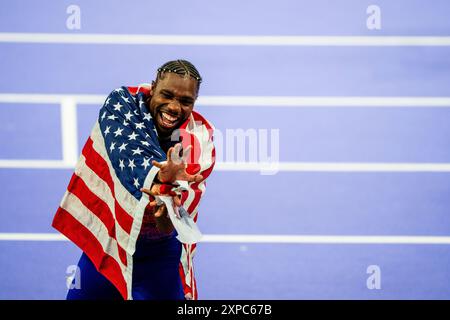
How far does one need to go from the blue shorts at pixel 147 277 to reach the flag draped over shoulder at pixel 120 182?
6cm

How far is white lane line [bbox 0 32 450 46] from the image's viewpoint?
4.51m

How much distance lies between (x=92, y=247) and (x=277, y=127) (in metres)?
2.38

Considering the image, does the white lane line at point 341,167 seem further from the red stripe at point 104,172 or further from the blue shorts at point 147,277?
the red stripe at point 104,172

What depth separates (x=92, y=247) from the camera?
7.06 ft

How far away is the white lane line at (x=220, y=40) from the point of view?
451 cm

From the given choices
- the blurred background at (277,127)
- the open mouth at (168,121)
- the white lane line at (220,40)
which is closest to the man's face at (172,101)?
the open mouth at (168,121)

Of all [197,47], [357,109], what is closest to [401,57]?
[357,109]

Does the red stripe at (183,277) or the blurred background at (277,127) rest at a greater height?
the blurred background at (277,127)

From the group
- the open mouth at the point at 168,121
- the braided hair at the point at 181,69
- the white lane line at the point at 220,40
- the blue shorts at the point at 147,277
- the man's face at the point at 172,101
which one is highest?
the white lane line at the point at 220,40

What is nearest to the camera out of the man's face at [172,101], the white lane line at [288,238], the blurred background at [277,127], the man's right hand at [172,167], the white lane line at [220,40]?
the man's right hand at [172,167]

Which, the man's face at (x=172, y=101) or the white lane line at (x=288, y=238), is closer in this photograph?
the man's face at (x=172, y=101)

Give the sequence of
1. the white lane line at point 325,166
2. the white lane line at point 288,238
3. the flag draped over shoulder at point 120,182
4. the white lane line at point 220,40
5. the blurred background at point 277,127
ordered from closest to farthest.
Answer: the flag draped over shoulder at point 120,182 → the blurred background at point 277,127 → the white lane line at point 288,238 → the white lane line at point 325,166 → the white lane line at point 220,40

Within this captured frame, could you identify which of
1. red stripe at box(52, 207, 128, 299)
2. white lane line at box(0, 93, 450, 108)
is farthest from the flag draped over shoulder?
white lane line at box(0, 93, 450, 108)
